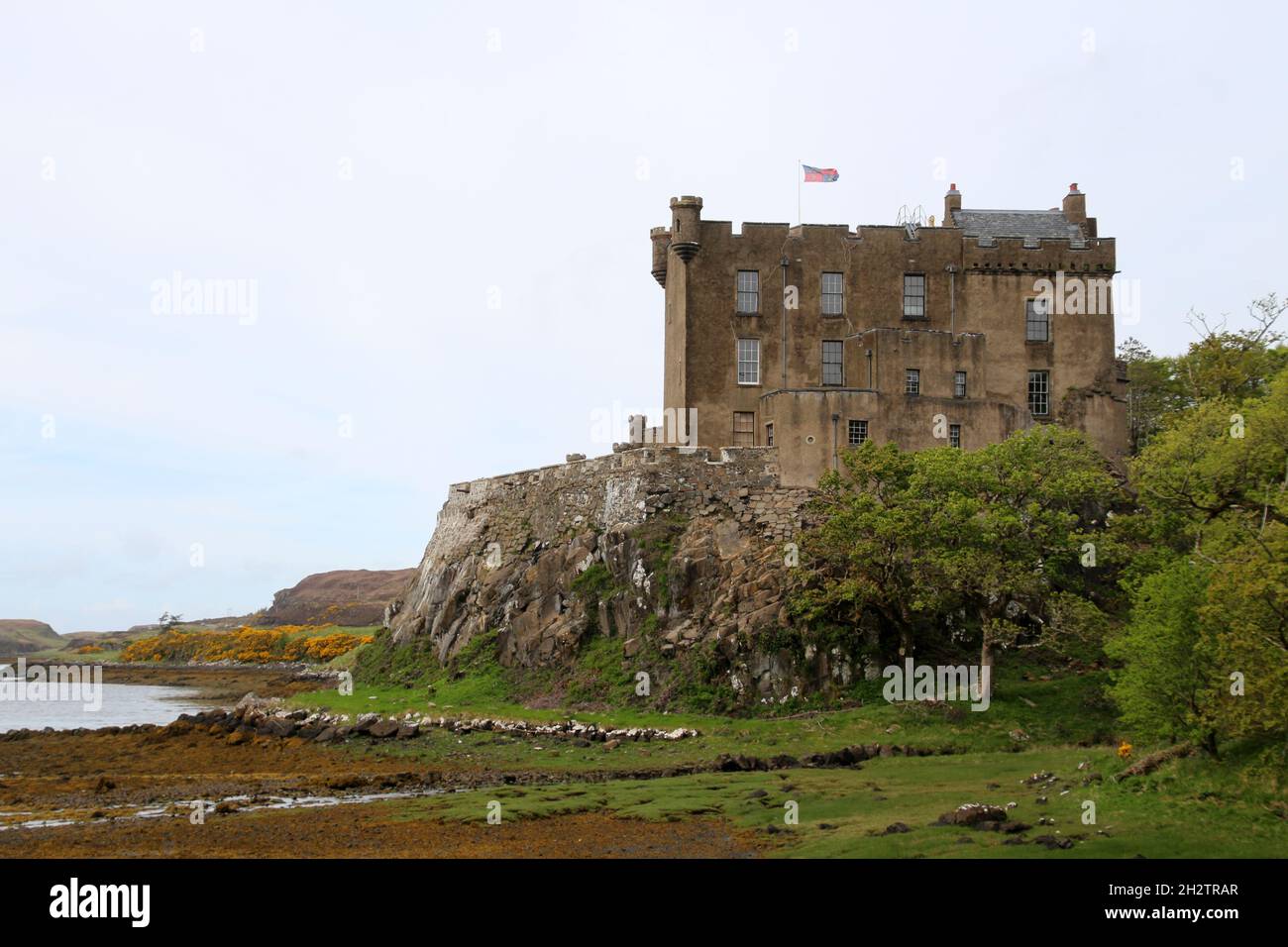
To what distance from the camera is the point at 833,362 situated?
5762 cm

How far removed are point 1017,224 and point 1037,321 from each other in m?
6.25

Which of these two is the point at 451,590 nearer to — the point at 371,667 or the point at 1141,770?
the point at 371,667

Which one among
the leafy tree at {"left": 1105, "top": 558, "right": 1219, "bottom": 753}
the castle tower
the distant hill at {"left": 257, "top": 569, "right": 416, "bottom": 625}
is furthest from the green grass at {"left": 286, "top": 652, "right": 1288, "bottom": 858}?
the distant hill at {"left": 257, "top": 569, "right": 416, "bottom": 625}

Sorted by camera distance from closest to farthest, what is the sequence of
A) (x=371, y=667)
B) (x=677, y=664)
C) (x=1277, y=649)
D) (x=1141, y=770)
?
(x=1277, y=649) < (x=1141, y=770) < (x=677, y=664) < (x=371, y=667)

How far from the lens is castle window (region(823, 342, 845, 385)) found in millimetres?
57469

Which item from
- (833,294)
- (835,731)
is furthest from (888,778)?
(833,294)

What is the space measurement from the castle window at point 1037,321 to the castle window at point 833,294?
8776 millimetres

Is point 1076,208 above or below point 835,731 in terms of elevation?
above

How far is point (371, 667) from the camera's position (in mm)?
63156

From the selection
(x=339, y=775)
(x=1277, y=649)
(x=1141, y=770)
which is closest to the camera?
(x=1277, y=649)

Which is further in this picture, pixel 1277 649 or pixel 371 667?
pixel 371 667

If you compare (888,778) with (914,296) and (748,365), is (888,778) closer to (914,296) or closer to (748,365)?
(748,365)
